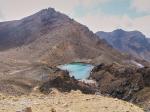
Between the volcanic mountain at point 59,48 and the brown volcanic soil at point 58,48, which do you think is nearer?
the volcanic mountain at point 59,48

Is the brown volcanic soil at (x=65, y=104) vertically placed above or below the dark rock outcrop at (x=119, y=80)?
above

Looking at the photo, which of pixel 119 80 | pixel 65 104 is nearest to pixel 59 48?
pixel 119 80

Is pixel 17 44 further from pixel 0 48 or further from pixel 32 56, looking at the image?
pixel 32 56

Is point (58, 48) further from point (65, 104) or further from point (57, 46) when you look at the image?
point (65, 104)

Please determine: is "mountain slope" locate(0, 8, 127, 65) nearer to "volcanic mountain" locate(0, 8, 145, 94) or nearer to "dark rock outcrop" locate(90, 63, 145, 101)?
"volcanic mountain" locate(0, 8, 145, 94)

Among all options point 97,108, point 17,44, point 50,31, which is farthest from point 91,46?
point 97,108

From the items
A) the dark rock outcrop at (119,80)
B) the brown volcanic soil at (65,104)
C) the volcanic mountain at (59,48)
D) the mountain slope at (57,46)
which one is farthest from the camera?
the mountain slope at (57,46)

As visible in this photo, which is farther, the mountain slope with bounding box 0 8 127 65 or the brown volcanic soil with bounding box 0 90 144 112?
the mountain slope with bounding box 0 8 127 65

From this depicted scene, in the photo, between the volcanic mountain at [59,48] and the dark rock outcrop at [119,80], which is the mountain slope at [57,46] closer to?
the volcanic mountain at [59,48]

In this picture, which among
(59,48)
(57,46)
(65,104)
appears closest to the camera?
(65,104)

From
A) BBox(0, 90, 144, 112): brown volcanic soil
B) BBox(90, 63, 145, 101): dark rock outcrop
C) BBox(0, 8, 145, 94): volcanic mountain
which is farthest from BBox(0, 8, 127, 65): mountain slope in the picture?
BBox(0, 90, 144, 112): brown volcanic soil

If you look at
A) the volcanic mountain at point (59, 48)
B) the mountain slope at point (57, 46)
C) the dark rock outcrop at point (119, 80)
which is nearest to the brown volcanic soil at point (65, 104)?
the dark rock outcrop at point (119, 80)

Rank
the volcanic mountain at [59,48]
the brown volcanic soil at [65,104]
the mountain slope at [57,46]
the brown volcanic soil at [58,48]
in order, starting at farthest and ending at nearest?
the mountain slope at [57,46], the brown volcanic soil at [58,48], the volcanic mountain at [59,48], the brown volcanic soil at [65,104]
